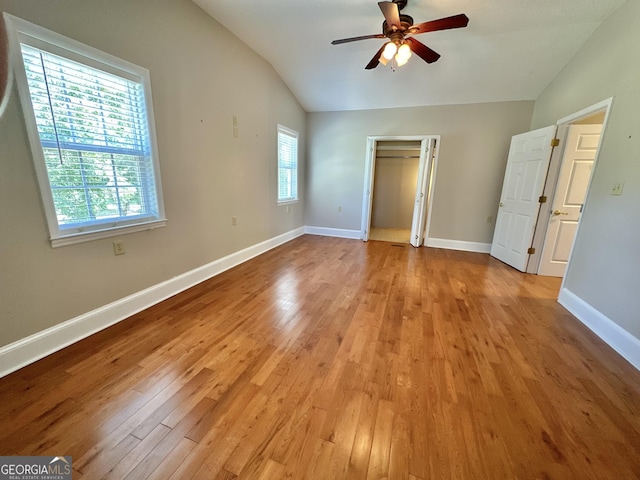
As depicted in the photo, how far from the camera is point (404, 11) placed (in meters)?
2.61

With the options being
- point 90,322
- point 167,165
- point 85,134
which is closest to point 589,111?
point 167,165

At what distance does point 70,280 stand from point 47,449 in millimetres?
1093

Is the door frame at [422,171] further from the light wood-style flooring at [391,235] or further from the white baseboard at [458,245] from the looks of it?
the light wood-style flooring at [391,235]

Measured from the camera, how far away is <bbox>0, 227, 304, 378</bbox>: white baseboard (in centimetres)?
157

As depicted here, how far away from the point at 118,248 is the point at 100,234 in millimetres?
184

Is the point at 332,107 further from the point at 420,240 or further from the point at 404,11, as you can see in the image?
the point at 420,240

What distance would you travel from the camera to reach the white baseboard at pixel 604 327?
73.4 inches

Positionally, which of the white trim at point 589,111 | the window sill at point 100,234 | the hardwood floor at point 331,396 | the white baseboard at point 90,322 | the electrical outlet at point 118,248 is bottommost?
the hardwood floor at point 331,396

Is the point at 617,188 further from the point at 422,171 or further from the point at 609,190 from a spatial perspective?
the point at 422,171

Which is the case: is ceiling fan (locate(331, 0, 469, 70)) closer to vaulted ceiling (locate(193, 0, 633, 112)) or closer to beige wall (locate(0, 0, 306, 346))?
vaulted ceiling (locate(193, 0, 633, 112))

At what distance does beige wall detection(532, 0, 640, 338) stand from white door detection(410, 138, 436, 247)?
2028 millimetres

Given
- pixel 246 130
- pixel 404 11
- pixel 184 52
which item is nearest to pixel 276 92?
pixel 246 130

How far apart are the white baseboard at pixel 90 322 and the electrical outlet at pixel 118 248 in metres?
0.40

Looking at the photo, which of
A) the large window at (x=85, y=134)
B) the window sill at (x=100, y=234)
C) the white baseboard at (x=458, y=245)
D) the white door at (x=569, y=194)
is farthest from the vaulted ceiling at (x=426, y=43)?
the white baseboard at (x=458, y=245)
